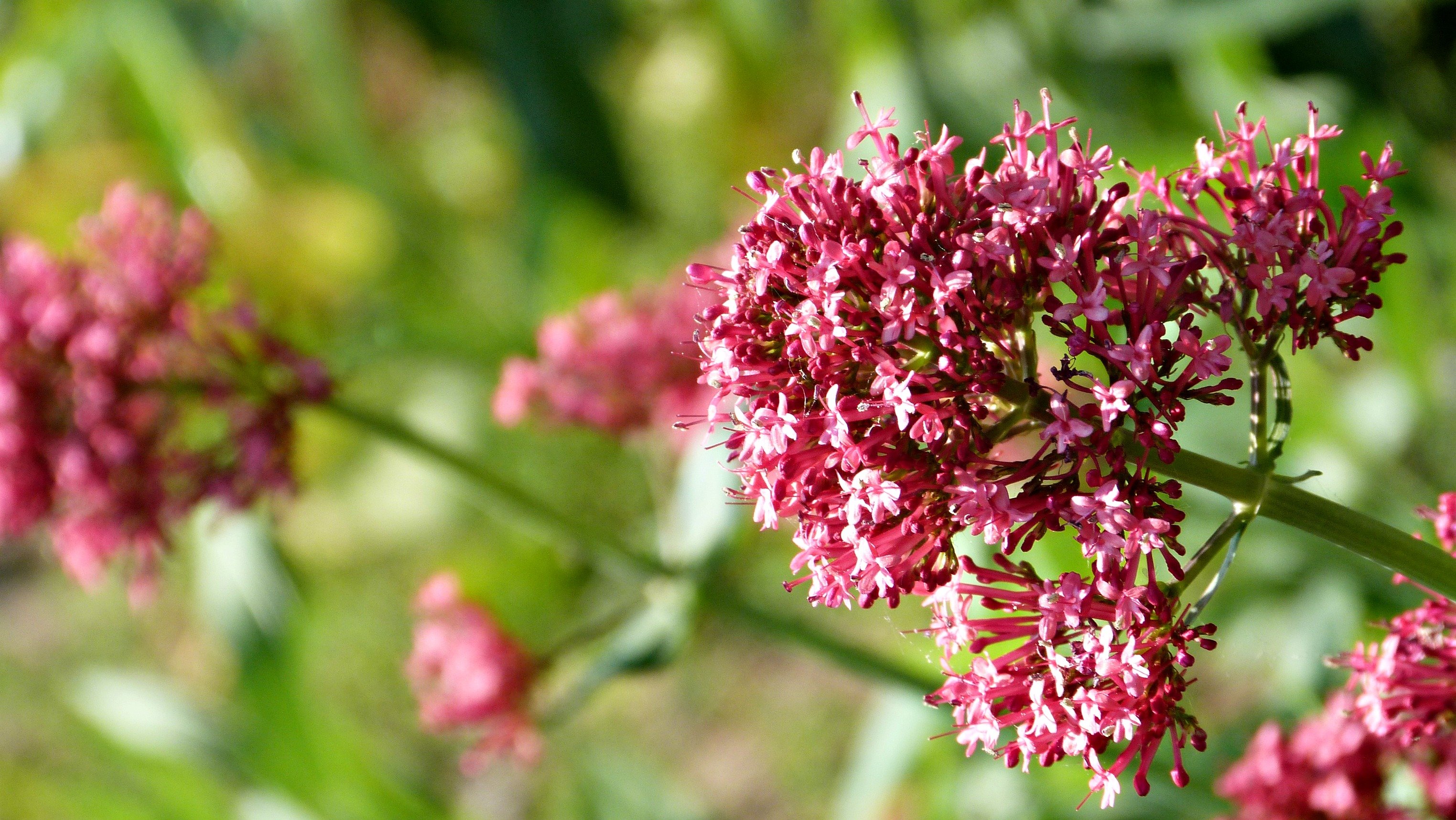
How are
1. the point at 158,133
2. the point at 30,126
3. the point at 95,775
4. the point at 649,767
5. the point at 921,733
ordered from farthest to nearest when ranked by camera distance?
the point at 95,775 → the point at 158,133 → the point at 649,767 → the point at 30,126 → the point at 921,733

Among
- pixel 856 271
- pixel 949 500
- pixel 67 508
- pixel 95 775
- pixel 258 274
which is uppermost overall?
pixel 258 274

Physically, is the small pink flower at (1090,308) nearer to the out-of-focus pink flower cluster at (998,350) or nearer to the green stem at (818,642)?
the out-of-focus pink flower cluster at (998,350)

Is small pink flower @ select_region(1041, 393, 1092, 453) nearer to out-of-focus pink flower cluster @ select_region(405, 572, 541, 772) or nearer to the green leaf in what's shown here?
the green leaf

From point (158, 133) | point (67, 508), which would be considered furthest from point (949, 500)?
point (158, 133)

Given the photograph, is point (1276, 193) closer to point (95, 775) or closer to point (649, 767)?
point (649, 767)

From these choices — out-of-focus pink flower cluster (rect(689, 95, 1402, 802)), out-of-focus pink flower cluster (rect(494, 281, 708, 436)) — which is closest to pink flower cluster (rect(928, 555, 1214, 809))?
out-of-focus pink flower cluster (rect(689, 95, 1402, 802))
